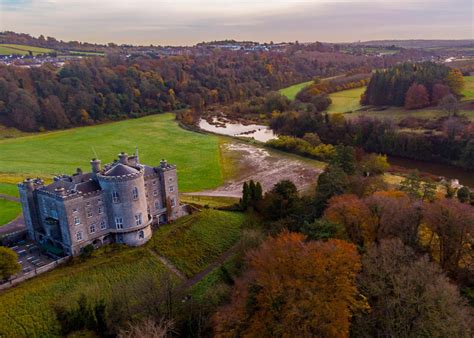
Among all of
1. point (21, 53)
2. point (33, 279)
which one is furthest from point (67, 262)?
point (21, 53)

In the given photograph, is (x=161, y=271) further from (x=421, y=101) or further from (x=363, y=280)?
(x=421, y=101)

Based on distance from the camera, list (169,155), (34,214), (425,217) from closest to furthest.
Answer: (425,217) → (34,214) → (169,155)

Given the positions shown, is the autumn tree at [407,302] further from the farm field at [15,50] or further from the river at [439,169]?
the farm field at [15,50]

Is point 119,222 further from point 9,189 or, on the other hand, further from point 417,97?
point 417,97

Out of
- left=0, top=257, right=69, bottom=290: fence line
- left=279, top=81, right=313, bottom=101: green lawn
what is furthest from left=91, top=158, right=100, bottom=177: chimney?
left=279, top=81, right=313, bottom=101: green lawn

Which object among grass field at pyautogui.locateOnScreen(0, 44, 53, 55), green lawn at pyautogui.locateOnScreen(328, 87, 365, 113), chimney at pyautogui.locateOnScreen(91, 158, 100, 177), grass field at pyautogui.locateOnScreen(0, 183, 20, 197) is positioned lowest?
grass field at pyautogui.locateOnScreen(0, 183, 20, 197)

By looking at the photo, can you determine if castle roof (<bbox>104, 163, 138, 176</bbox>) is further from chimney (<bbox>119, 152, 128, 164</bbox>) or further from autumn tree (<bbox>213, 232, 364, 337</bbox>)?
autumn tree (<bbox>213, 232, 364, 337</bbox>)

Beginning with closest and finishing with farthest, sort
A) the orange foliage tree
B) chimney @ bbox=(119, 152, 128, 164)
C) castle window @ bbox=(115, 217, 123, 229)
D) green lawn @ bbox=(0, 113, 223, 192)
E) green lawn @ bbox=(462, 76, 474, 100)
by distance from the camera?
the orange foliage tree, castle window @ bbox=(115, 217, 123, 229), chimney @ bbox=(119, 152, 128, 164), green lawn @ bbox=(0, 113, 223, 192), green lawn @ bbox=(462, 76, 474, 100)
